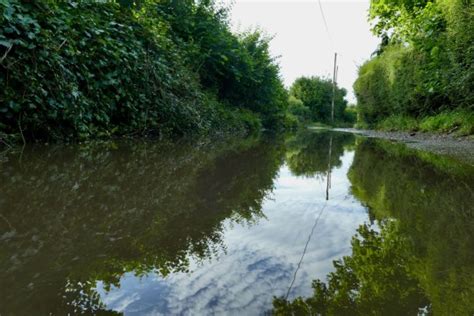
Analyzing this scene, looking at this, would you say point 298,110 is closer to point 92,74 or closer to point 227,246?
point 92,74

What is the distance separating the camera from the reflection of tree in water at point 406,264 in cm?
81

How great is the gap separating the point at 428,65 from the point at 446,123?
151 cm

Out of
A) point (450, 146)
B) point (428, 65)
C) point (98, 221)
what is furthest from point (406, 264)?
point (428, 65)

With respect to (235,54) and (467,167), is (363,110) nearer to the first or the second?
(235,54)

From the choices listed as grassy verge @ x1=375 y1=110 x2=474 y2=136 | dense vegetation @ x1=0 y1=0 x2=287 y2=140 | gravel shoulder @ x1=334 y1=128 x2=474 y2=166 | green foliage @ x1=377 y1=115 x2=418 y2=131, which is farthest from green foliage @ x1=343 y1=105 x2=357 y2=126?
gravel shoulder @ x1=334 y1=128 x2=474 y2=166

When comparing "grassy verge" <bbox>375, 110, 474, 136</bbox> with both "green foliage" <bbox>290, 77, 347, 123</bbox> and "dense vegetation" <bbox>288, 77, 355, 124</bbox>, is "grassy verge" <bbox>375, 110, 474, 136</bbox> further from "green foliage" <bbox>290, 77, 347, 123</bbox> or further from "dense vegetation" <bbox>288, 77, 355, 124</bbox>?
"green foliage" <bbox>290, 77, 347, 123</bbox>

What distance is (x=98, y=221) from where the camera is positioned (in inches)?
53.4

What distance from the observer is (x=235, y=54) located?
13070mm

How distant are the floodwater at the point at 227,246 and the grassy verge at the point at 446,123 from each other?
5.36 meters

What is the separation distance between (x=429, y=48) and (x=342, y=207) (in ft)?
27.5

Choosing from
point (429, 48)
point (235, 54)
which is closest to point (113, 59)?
point (429, 48)

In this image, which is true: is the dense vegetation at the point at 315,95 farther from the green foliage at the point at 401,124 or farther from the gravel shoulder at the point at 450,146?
the gravel shoulder at the point at 450,146

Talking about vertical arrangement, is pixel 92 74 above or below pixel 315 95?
below

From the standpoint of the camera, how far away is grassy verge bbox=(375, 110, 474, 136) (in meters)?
6.88
